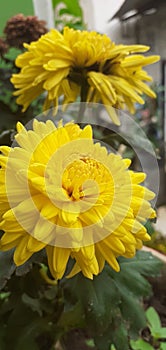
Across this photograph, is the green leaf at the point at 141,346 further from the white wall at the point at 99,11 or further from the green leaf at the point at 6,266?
the white wall at the point at 99,11

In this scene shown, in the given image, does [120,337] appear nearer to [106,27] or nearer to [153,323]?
[153,323]

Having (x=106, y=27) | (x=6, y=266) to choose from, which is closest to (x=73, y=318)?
(x=6, y=266)

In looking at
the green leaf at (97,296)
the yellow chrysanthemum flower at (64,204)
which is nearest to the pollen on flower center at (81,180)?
the yellow chrysanthemum flower at (64,204)

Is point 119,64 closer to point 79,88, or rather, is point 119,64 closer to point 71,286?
point 79,88

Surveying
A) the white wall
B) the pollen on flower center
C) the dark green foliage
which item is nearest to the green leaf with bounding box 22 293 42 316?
the dark green foliage

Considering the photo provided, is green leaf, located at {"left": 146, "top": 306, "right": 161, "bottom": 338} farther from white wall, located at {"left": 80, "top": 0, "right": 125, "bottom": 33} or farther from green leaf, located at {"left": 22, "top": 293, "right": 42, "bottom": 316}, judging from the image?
white wall, located at {"left": 80, "top": 0, "right": 125, "bottom": 33}
